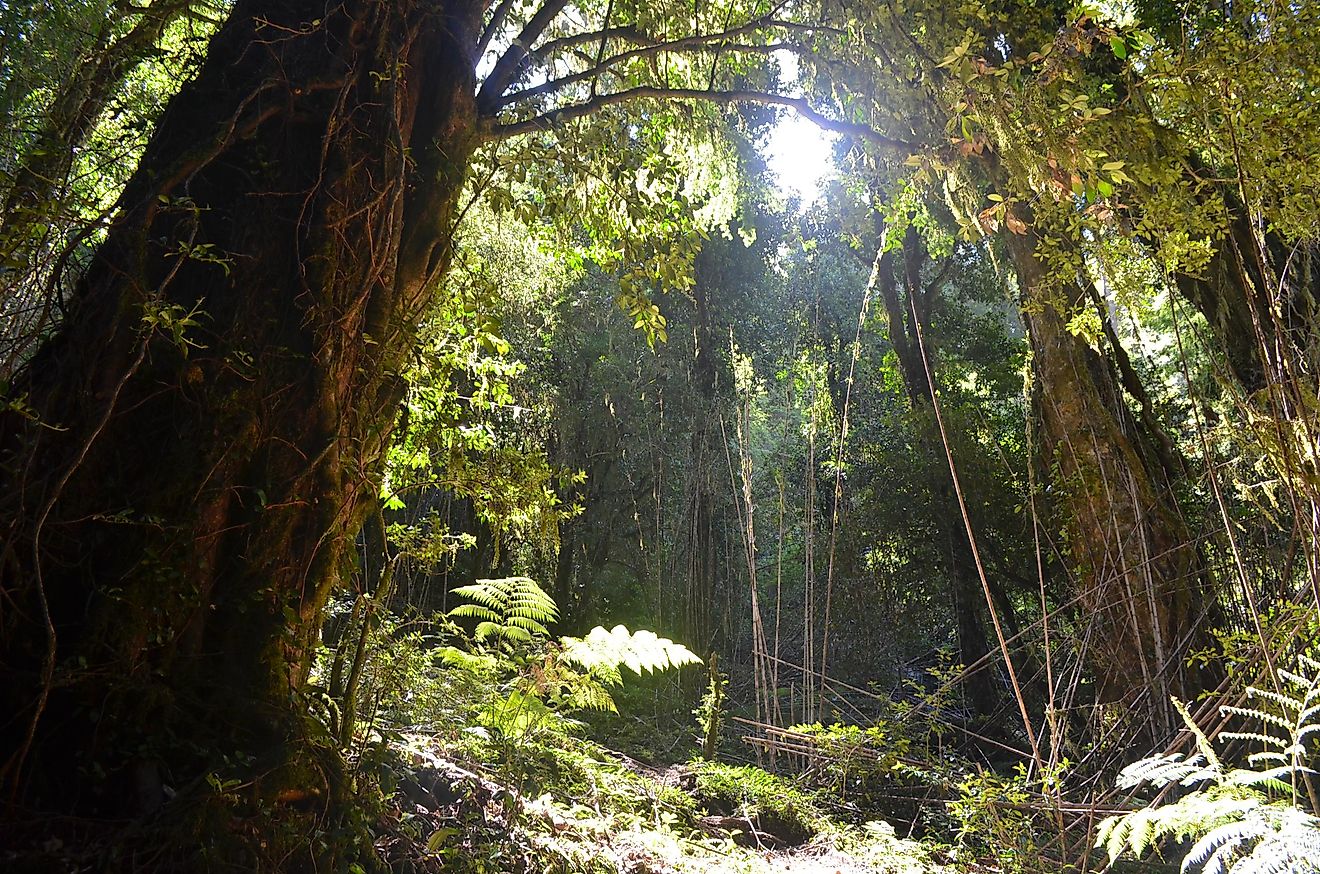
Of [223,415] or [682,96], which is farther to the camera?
[682,96]

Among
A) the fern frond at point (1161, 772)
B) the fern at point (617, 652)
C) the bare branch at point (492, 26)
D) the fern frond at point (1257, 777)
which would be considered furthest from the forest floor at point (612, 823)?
the bare branch at point (492, 26)

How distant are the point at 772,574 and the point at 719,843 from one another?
6.26 meters

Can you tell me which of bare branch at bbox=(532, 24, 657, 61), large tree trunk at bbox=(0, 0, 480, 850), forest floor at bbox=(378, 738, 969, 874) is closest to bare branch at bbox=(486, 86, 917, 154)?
bare branch at bbox=(532, 24, 657, 61)

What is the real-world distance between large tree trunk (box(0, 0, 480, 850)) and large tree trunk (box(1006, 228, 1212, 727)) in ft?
8.38

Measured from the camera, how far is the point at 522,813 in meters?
2.19

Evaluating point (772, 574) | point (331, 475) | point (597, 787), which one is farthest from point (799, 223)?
point (331, 475)

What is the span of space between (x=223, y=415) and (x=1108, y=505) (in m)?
3.69

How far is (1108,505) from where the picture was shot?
370 cm

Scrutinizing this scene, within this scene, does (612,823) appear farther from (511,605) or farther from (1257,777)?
(511,605)

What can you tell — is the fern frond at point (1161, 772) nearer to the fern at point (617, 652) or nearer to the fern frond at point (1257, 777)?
the fern frond at point (1257, 777)

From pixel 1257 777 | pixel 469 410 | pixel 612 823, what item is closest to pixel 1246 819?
pixel 1257 777

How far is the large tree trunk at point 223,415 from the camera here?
137cm

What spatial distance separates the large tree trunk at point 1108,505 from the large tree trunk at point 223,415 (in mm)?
2555

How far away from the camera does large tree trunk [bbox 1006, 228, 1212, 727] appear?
354 centimetres
